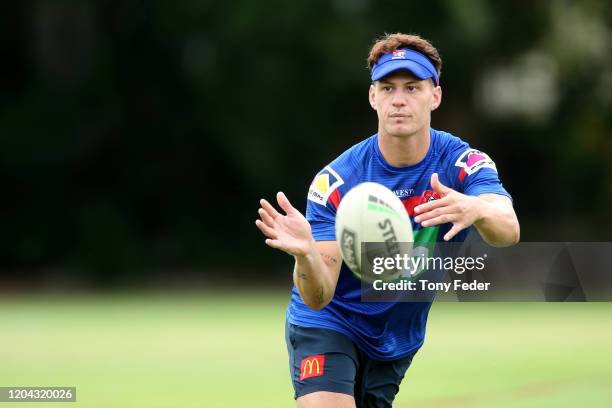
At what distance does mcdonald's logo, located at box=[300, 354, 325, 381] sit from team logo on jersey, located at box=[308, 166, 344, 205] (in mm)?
966

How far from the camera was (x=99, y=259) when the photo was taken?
2680 centimetres

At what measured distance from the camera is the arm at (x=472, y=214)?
5.73 meters

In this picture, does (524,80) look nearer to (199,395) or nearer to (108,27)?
(108,27)

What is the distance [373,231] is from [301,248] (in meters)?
0.44

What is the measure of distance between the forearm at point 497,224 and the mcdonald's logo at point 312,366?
128 cm

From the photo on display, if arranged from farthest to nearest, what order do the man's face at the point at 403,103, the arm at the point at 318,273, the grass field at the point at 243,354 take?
the grass field at the point at 243,354 < the man's face at the point at 403,103 < the arm at the point at 318,273

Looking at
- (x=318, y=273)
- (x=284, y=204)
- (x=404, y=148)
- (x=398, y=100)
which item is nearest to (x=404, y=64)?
(x=398, y=100)

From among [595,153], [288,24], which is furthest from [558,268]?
[595,153]

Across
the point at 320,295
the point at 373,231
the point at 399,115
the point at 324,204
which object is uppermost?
the point at 399,115

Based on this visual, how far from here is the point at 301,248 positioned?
607 cm

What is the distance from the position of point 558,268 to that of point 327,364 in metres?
3.74

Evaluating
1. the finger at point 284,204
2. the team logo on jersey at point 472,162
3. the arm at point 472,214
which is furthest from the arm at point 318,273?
the team logo on jersey at point 472,162

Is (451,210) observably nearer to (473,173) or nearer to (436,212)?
(436,212)

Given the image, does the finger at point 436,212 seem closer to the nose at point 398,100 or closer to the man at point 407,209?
the man at point 407,209
